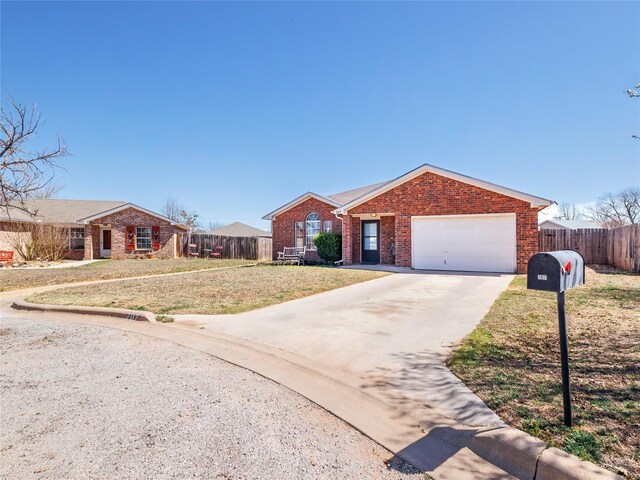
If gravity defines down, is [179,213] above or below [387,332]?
above

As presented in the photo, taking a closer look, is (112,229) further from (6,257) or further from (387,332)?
(387,332)

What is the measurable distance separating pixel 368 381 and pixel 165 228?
2533 cm

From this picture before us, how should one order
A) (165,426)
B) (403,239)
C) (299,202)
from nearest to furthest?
(165,426) < (403,239) < (299,202)

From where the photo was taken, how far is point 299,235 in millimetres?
21047

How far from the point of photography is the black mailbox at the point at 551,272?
2.55 m

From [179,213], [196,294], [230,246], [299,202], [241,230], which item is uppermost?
[179,213]

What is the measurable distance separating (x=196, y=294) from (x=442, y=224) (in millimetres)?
10598

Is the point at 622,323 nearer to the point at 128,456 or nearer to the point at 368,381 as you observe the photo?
the point at 368,381

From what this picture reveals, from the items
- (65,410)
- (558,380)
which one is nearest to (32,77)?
(65,410)

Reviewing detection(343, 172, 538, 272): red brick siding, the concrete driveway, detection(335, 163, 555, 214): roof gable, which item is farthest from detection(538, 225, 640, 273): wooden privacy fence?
the concrete driveway

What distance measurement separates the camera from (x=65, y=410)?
2945mm

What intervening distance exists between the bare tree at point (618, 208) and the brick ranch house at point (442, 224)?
46.8m

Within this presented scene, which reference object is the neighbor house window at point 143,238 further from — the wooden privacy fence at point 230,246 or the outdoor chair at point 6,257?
the outdoor chair at point 6,257

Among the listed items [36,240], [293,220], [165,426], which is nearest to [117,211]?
[36,240]
